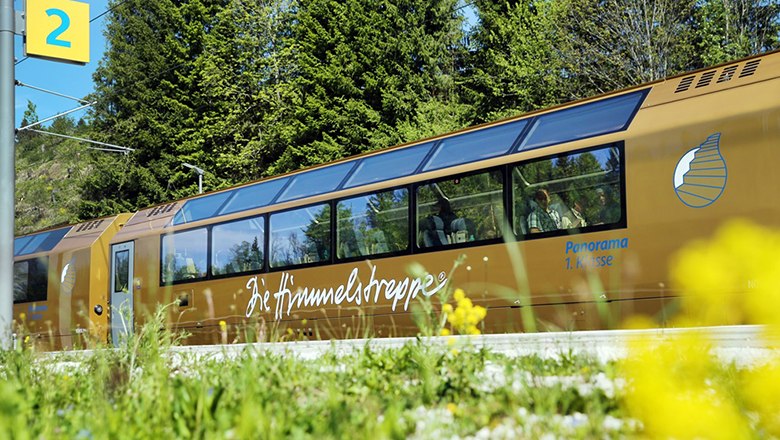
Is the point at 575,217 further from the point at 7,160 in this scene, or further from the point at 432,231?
the point at 7,160

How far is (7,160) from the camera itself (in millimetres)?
9727

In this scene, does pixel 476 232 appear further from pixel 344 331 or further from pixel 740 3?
pixel 740 3

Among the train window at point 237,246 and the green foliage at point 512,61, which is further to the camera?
the green foliage at point 512,61

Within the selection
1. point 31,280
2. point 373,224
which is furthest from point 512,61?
point 373,224

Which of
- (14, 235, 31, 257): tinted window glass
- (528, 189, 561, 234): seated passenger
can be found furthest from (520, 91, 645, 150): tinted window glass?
(14, 235, 31, 257): tinted window glass

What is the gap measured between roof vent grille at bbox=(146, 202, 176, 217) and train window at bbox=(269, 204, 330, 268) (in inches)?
165

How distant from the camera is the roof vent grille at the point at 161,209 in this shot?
17.8m

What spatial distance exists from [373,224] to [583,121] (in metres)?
3.73

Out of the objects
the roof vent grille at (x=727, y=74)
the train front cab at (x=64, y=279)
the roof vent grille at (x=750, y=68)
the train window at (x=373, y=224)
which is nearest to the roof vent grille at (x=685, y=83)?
the roof vent grille at (x=727, y=74)

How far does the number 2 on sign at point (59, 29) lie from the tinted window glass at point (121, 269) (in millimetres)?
8155

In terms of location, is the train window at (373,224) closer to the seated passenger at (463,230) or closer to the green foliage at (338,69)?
the seated passenger at (463,230)

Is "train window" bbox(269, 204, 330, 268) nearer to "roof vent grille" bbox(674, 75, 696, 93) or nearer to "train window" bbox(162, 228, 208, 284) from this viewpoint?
"train window" bbox(162, 228, 208, 284)

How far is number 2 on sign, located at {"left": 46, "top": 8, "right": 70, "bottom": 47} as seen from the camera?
426 inches

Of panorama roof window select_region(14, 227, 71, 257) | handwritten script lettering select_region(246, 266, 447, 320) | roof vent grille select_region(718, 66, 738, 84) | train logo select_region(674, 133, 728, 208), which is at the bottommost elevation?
handwritten script lettering select_region(246, 266, 447, 320)
